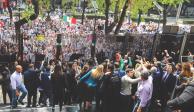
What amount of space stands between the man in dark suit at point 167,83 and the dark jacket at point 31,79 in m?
3.74

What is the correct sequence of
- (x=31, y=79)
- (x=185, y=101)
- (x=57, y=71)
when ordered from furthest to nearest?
(x=31, y=79) → (x=57, y=71) → (x=185, y=101)

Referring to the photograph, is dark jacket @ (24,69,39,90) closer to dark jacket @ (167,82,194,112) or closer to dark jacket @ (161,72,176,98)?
dark jacket @ (161,72,176,98)

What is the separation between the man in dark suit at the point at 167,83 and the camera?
38.2 feet

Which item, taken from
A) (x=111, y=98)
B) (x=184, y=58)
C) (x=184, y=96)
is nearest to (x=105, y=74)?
(x=111, y=98)

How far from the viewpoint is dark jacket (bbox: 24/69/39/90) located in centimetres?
1252

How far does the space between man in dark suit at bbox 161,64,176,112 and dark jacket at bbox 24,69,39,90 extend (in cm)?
374

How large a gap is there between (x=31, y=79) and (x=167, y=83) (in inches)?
157

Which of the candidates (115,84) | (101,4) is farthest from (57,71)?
(101,4)

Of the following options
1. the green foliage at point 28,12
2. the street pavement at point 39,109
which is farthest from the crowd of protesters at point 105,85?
the green foliage at point 28,12

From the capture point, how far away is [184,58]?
57.9ft

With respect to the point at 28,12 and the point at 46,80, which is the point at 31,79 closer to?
the point at 46,80

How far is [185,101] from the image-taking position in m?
6.24

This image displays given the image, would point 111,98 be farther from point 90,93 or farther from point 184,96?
point 184,96

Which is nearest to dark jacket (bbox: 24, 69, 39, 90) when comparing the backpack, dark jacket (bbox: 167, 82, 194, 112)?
the backpack
